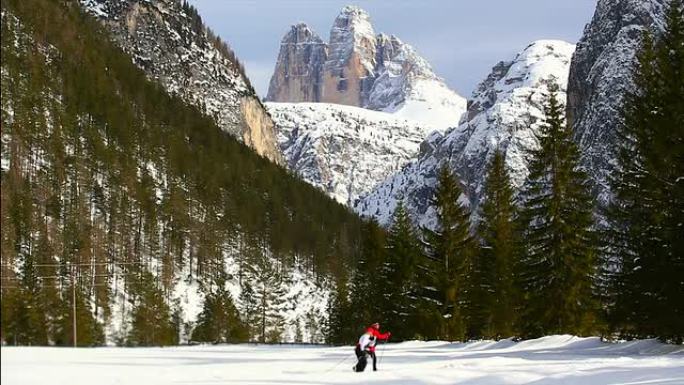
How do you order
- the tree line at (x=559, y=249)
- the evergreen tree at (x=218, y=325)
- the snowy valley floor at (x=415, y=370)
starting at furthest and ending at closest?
the evergreen tree at (x=218, y=325), the tree line at (x=559, y=249), the snowy valley floor at (x=415, y=370)

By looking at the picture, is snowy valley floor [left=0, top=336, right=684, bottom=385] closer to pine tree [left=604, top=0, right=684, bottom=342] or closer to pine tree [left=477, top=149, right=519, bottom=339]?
pine tree [left=604, top=0, right=684, bottom=342]

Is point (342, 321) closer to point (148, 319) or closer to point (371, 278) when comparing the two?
point (371, 278)

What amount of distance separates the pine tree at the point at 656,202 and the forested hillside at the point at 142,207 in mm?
23372

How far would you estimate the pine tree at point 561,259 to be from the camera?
3212cm

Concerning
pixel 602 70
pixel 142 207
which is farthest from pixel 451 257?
pixel 602 70

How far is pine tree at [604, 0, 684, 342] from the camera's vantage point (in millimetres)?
22016

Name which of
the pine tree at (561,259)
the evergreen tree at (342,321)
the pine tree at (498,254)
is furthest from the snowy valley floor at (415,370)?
the evergreen tree at (342,321)

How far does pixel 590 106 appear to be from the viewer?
163 metres

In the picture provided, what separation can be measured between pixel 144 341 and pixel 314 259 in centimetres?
8197

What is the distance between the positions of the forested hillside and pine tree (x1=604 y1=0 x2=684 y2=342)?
2337cm

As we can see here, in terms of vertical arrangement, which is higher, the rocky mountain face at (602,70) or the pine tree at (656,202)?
the rocky mountain face at (602,70)

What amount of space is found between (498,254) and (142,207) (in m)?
84.6

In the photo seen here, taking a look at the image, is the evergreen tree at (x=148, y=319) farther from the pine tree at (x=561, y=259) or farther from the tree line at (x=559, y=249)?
the pine tree at (x=561, y=259)

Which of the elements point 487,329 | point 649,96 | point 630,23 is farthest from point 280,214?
point 649,96
